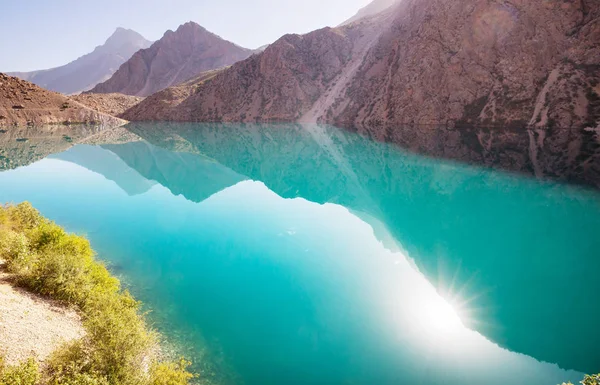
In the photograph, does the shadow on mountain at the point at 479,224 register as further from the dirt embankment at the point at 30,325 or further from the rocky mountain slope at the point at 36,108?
the rocky mountain slope at the point at 36,108

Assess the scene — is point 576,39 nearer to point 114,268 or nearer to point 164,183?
point 164,183

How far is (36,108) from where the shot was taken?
4710 inches

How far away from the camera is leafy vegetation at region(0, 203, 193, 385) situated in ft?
A: 29.9

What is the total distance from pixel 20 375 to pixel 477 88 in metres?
102

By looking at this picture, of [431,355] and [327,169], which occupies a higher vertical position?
[327,169]

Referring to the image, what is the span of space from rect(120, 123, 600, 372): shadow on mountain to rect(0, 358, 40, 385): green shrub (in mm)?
16469

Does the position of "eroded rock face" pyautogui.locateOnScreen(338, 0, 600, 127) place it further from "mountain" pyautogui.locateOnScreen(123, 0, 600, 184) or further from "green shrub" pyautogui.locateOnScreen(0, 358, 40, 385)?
"green shrub" pyautogui.locateOnScreen(0, 358, 40, 385)

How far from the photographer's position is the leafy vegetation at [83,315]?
911 cm

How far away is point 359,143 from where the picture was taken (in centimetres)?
7225

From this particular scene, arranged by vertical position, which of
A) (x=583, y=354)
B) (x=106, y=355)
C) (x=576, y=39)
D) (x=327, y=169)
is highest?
(x=576, y=39)

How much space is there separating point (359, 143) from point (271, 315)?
5998 cm

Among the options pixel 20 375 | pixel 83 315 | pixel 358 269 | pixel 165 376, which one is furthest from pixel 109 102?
pixel 20 375

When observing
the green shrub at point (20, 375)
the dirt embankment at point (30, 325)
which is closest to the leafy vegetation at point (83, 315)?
the green shrub at point (20, 375)

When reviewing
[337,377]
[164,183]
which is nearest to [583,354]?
[337,377]
